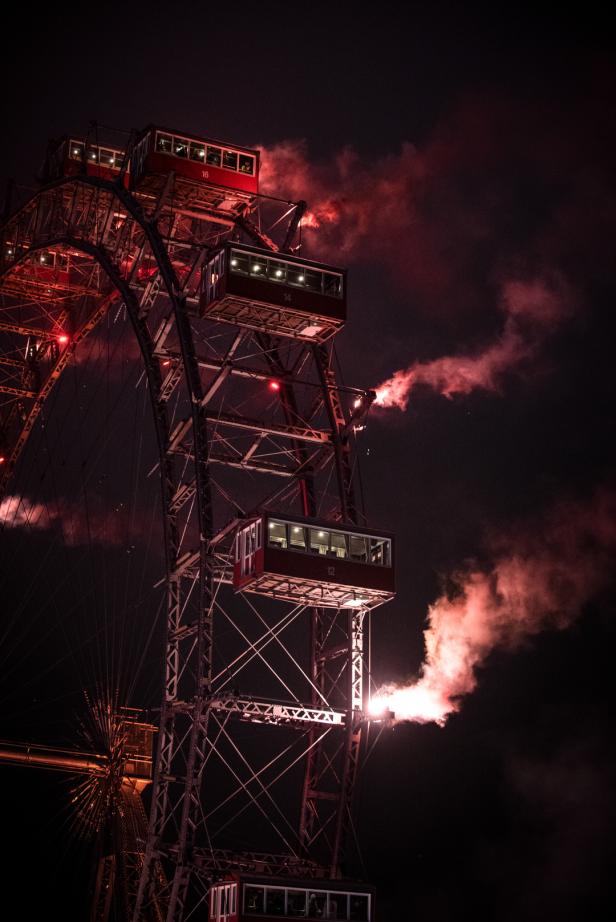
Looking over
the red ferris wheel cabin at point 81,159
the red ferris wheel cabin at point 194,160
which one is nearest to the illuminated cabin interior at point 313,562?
the red ferris wheel cabin at point 194,160

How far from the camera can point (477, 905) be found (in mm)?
70812

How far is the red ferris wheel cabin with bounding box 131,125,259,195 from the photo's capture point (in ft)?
140

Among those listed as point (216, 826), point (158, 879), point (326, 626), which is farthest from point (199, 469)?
point (216, 826)

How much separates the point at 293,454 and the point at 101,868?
18524mm

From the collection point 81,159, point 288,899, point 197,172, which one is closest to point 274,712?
point 288,899

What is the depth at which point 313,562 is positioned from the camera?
1503 inches

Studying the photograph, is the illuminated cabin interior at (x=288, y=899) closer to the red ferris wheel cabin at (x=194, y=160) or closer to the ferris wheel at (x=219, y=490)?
the ferris wheel at (x=219, y=490)

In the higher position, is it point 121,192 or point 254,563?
point 121,192

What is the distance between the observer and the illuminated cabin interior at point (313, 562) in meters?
37.7

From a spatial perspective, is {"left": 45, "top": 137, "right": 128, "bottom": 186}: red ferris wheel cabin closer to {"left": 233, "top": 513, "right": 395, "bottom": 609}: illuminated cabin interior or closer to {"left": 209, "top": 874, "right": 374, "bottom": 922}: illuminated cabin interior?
{"left": 233, "top": 513, "right": 395, "bottom": 609}: illuminated cabin interior

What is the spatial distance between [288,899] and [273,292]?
67.7 ft

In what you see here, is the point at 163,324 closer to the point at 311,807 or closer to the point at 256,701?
the point at 256,701

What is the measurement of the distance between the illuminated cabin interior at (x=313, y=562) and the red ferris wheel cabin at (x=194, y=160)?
14.3 meters

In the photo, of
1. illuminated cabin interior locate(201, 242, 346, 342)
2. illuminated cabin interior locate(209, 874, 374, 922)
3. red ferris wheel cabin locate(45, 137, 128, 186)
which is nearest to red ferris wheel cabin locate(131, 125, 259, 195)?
illuminated cabin interior locate(201, 242, 346, 342)
